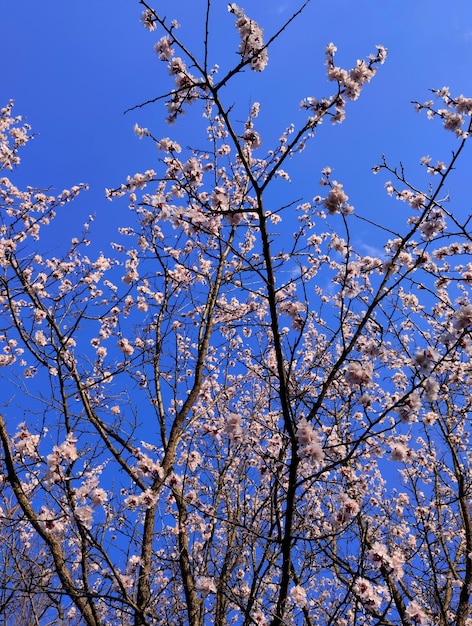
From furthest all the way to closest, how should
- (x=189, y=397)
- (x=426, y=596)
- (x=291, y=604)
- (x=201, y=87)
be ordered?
(x=426, y=596) → (x=189, y=397) → (x=291, y=604) → (x=201, y=87)

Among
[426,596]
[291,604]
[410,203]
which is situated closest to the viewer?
[291,604]

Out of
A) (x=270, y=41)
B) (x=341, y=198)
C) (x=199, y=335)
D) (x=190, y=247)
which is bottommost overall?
(x=341, y=198)

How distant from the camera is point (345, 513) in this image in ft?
10.9

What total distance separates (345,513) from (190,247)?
5041 mm

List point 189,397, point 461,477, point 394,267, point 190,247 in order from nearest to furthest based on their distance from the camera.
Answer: point 394,267, point 189,397, point 461,477, point 190,247

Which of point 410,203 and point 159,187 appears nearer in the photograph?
point 410,203

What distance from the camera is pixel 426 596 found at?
263 inches

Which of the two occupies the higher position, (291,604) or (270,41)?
(270,41)

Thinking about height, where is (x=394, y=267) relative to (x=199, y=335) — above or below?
below

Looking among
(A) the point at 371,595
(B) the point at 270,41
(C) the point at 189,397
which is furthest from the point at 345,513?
(B) the point at 270,41

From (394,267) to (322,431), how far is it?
3999 millimetres

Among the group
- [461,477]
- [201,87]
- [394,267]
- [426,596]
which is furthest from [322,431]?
[201,87]

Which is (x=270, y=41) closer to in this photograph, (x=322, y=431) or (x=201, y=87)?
(x=201, y=87)

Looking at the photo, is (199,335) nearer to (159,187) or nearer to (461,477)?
(159,187)
